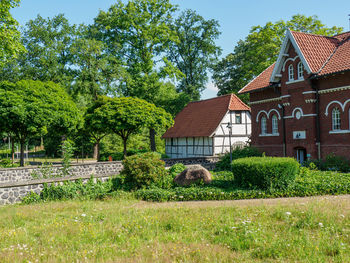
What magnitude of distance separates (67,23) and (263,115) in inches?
1157

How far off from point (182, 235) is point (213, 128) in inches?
954

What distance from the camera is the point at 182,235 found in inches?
277

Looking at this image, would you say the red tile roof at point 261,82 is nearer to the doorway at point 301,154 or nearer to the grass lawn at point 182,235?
the doorway at point 301,154

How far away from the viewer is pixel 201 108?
1425 inches

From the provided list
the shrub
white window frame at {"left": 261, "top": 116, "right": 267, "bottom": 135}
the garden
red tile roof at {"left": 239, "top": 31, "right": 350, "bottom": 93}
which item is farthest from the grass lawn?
white window frame at {"left": 261, "top": 116, "right": 267, "bottom": 135}

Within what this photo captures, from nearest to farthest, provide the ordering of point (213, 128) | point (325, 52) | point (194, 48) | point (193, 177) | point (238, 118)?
point (193, 177)
point (325, 52)
point (213, 128)
point (238, 118)
point (194, 48)

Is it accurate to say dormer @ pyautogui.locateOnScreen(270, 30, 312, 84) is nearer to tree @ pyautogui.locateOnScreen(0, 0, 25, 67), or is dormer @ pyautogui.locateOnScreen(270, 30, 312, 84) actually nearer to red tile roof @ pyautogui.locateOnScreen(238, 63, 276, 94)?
red tile roof @ pyautogui.locateOnScreen(238, 63, 276, 94)

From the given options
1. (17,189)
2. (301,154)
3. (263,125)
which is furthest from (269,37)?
(17,189)

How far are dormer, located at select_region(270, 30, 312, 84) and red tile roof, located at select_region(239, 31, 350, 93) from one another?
0.87ft

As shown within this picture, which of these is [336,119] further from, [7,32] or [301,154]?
[7,32]

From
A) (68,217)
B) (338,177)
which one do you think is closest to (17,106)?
(68,217)

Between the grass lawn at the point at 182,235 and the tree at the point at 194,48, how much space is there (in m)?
38.1

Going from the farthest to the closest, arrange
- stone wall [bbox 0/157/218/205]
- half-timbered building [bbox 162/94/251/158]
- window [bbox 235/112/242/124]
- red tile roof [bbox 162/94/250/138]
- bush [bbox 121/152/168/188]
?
window [bbox 235/112/242/124] < red tile roof [bbox 162/94/250/138] < half-timbered building [bbox 162/94/251/158] < bush [bbox 121/152/168/188] < stone wall [bbox 0/157/218/205]

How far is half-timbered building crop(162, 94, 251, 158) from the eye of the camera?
3142 cm
